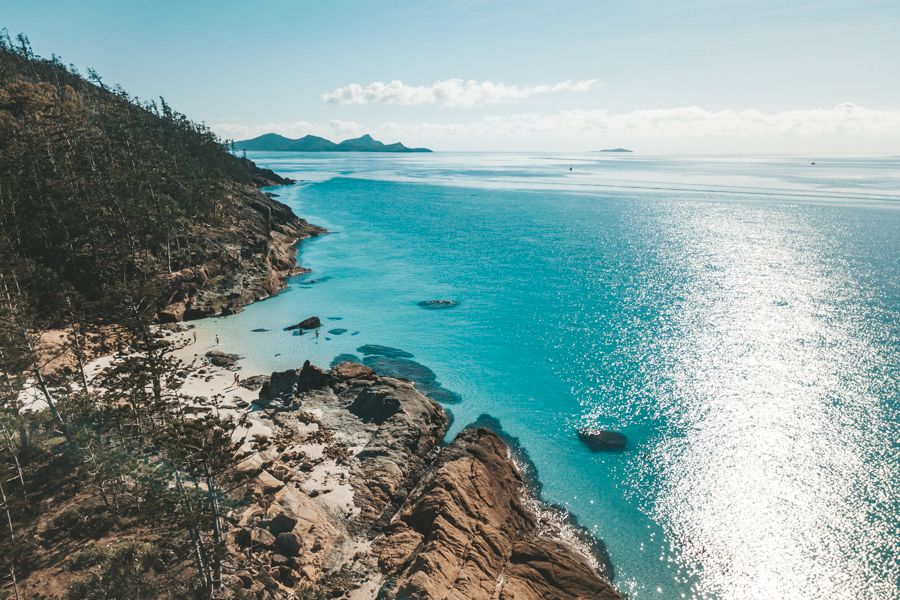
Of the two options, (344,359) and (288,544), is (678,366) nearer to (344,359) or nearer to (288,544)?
(344,359)

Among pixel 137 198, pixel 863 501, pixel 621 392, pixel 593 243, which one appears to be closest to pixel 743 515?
pixel 863 501

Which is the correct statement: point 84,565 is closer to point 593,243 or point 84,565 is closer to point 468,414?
point 468,414

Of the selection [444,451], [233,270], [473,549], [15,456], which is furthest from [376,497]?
[233,270]

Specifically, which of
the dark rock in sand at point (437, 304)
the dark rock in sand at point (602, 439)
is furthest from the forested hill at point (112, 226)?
the dark rock in sand at point (602, 439)

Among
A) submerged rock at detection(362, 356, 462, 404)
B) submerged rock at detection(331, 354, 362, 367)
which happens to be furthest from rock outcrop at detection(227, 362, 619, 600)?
submerged rock at detection(331, 354, 362, 367)

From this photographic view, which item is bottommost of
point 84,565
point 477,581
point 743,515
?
point 743,515

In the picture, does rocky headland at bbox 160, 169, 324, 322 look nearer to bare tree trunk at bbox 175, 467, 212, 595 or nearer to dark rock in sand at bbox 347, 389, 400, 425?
dark rock in sand at bbox 347, 389, 400, 425
